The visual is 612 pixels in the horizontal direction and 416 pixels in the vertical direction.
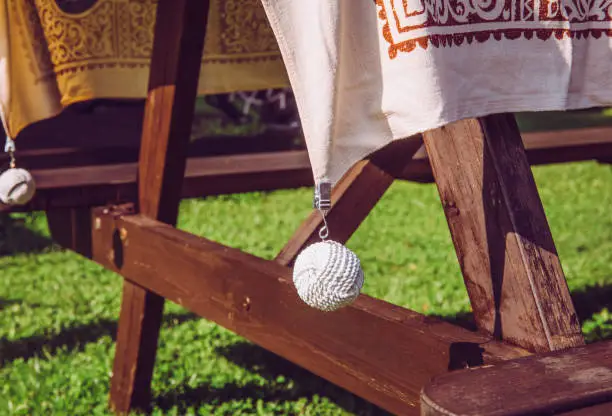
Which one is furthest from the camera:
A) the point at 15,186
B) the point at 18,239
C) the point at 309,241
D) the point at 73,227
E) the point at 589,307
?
the point at 18,239

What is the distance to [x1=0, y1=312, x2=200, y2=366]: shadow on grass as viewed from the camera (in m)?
4.65

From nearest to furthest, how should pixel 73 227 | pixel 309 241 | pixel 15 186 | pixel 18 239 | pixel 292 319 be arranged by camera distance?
pixel 292 319, pixel 309 241, pixel 15 186, pixel 73 227, pixel 18 239

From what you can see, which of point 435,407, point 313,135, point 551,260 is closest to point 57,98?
point 313,135

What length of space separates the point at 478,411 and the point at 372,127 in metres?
0.71

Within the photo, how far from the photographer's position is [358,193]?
2.96m

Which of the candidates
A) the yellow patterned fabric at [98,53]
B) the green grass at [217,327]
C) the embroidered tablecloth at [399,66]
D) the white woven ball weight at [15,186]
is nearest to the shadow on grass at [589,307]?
the green grass at [217,327]

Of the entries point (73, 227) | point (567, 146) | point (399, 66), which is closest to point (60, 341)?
point (73, 227)

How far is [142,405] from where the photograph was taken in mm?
3744

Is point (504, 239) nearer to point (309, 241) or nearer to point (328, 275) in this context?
point (328, 275)

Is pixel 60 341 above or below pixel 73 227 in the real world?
below

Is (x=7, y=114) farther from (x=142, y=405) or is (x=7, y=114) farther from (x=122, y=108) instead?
(x=122, y=108)

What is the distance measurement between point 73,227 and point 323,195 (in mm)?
2318

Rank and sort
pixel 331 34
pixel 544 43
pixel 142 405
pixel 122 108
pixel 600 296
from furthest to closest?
pixel 122 108, pixel 600 296, pixel 142 405, pixel 544 43, pixel 331 34

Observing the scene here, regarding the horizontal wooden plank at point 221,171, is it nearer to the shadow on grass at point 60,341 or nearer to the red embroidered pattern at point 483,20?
the shadow on grass at point 60,341
